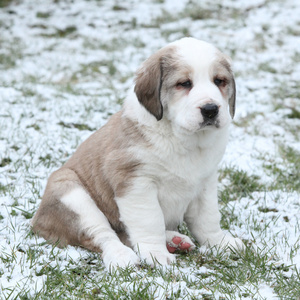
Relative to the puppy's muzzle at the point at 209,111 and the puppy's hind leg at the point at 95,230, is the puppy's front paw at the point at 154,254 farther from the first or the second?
the puppy's muzzle at the point at 209,111

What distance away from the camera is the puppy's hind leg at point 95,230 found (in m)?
3.60

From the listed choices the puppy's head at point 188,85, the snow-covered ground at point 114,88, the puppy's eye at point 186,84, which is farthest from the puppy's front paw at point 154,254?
the puppy's eye at point 186,84

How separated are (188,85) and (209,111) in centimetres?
29

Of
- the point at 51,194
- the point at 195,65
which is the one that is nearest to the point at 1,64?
the point at 51,194

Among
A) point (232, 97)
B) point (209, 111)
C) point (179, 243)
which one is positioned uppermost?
point (209, 111)

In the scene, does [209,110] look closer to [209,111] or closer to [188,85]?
[209,111]

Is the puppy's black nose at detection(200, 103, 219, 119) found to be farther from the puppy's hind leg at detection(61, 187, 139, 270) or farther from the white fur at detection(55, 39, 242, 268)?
the puppy's hind leg at detection(61, 187, 139, 270)

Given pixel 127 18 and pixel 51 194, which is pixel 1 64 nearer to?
pixel 127 18

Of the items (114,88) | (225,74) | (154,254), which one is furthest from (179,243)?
(114,88)

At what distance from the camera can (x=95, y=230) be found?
12.5ft

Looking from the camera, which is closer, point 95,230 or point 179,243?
point 95,230

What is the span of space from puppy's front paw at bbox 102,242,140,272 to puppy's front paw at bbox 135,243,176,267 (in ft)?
0.19

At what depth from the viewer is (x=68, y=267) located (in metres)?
3.54

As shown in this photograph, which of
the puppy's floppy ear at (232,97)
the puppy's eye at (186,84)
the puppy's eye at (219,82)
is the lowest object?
the puppy's floppy ear at (232,97)
